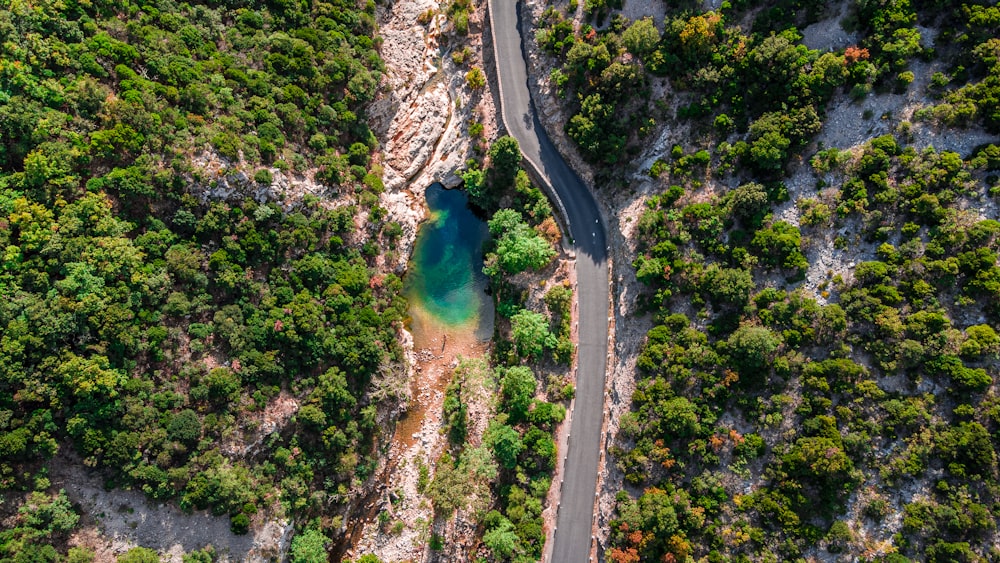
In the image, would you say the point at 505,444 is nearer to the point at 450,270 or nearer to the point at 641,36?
the point at 450,270

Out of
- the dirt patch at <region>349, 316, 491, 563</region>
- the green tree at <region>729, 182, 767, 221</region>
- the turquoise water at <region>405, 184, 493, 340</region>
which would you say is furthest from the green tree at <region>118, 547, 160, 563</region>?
the green tree at <region>729, 182, 767, 221</region>

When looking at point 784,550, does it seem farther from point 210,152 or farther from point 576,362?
point 210,152

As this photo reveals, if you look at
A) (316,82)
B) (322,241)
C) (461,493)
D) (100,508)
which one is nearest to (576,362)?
(461,493)

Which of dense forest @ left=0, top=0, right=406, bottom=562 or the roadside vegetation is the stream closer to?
the roadside vegetation

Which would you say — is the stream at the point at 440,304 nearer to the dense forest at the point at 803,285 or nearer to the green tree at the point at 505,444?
the green tree at the point at 505,444

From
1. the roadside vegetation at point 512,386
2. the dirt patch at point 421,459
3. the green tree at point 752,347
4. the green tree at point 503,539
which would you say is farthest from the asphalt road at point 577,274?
the green tree at point 752,347
